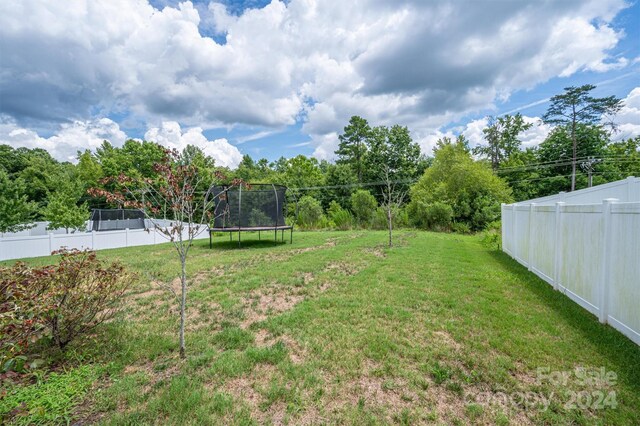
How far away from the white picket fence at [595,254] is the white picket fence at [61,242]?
7497mm

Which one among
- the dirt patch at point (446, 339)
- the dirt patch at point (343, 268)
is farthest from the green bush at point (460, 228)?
the dirt patch at point (446, 339)

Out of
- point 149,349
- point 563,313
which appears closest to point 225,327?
point 149,349

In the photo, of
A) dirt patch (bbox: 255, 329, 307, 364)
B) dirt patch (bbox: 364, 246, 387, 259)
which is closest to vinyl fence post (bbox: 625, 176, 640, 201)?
dirt patch (bbox: 364, 246, 387, 259)

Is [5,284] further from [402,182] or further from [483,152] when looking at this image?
[483,152]

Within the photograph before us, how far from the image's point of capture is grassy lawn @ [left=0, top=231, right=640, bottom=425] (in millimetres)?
1764

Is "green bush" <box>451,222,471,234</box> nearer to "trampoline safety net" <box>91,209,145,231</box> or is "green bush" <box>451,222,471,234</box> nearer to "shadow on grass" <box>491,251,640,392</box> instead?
"shadow on grass" <box>491,251,640,392</box>

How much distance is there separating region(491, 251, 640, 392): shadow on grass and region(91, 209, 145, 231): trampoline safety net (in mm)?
16776

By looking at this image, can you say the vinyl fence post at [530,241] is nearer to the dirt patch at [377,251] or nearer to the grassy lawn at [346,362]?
the grassy lawn at [346,362]

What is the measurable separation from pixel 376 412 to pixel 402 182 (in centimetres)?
2428

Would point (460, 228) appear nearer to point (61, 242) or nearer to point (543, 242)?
point (543, 242)

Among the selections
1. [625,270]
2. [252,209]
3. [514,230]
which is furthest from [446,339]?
[252,209]

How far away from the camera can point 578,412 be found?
172 centimetres

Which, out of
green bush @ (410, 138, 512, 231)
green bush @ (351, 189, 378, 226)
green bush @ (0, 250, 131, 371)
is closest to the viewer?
green bush @ (0, 250, 131, 371)

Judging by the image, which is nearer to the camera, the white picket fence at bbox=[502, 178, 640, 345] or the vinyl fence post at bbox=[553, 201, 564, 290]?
the white picket fence at bbox=[502, 178, 640, 345]
